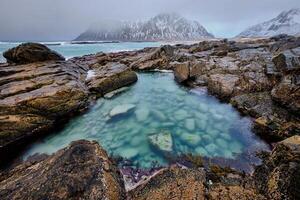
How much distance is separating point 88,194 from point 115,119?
22.2 ft

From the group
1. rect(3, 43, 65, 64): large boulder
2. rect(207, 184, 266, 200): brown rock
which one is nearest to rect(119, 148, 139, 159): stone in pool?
rect(207, 184, 266, 200): brown rock

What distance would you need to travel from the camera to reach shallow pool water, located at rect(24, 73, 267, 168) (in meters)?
8.01

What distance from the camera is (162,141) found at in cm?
854

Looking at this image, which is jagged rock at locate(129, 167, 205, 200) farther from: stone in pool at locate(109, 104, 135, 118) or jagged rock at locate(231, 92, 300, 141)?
stone in pool at locate(109, 104, 135, 118)

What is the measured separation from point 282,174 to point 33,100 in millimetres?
10718

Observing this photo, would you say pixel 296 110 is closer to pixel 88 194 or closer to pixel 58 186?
pixel 88 194

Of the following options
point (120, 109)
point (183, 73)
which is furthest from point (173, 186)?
point (183, 73)

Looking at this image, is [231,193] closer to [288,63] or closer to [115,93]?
[288,63]

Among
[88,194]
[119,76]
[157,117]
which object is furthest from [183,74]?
[88,194]

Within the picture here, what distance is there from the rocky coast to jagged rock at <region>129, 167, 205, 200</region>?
0.02 meters

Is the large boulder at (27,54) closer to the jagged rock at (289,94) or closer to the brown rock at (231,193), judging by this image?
the brown rock at (231,193)

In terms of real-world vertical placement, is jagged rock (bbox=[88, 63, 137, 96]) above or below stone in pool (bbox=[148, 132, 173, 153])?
above

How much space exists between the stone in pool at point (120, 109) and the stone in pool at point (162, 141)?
10.5ft

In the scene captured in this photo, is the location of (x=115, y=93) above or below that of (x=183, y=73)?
below
